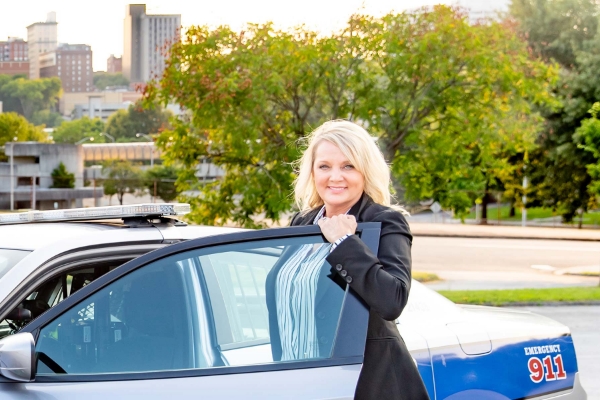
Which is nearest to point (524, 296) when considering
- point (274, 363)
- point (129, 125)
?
point (274, 363)

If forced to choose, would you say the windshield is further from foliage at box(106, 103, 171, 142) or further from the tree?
foliage at box(106, 103, 171, 142)

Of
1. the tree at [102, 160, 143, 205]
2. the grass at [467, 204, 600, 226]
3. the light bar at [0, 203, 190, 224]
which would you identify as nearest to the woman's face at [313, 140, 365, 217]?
the light bar at [0, 203, 190, 224]

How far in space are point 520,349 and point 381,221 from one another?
126cm

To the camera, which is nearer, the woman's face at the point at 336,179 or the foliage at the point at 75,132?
the woman's face at the point at 336,179

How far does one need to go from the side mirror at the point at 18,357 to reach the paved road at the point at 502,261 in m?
15.0

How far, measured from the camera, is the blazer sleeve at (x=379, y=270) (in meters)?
2.60

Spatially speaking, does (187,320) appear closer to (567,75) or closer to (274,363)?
(274,363)

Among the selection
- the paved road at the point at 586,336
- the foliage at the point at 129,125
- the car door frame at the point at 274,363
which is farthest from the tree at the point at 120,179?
the car door frame at the point at 274,363

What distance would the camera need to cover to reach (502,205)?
68.8 m

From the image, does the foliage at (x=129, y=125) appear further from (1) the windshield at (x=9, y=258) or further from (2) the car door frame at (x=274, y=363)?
(2) the car door frame at (x=274, y=363)

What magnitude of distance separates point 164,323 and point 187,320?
0.33 feet

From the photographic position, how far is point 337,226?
2.74 m

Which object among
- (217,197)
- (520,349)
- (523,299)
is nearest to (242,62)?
(217,197)

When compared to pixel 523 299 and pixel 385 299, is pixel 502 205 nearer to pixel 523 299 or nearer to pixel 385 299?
pixel 523 299
